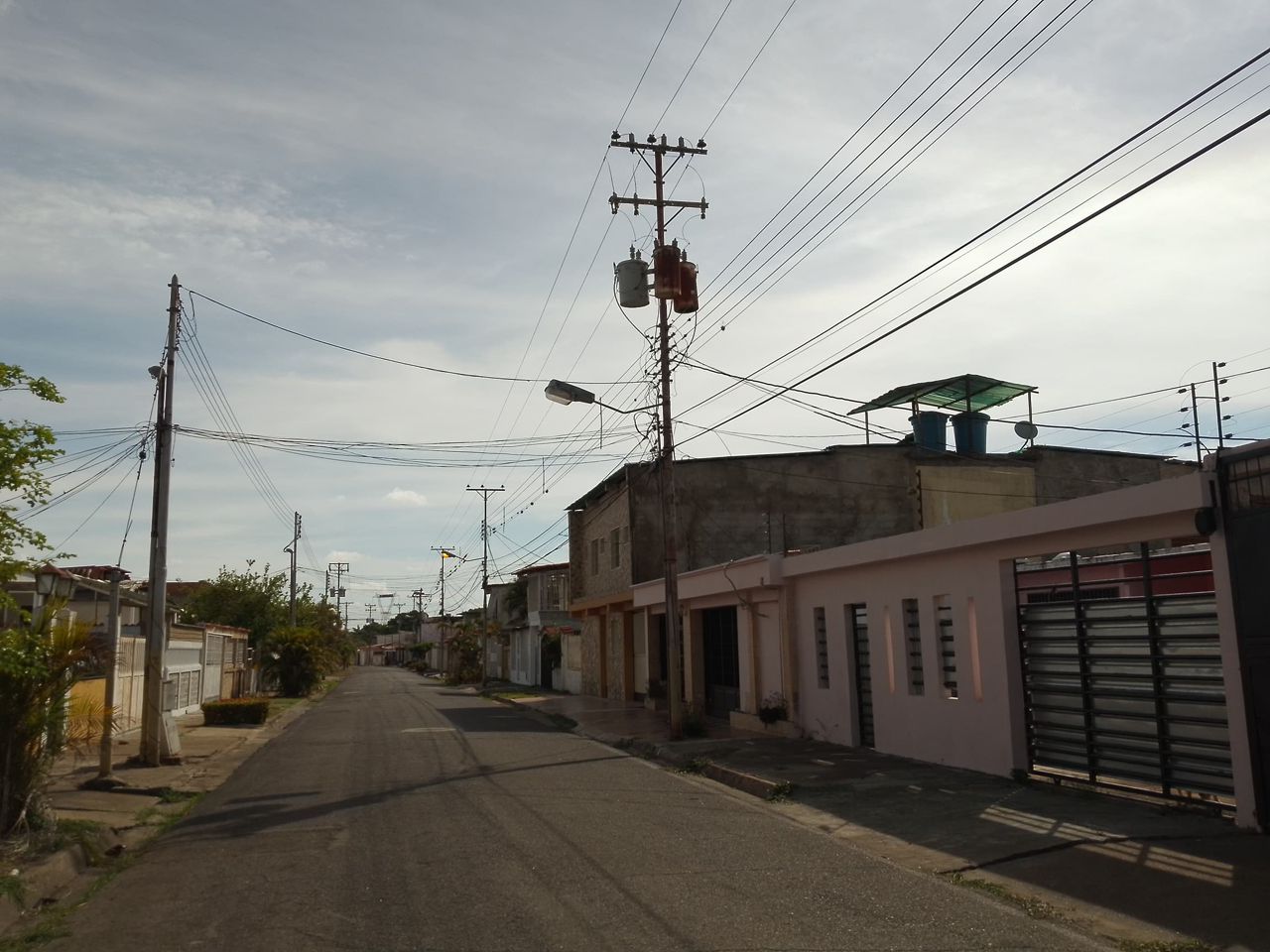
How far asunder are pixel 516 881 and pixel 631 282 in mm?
A: 13396

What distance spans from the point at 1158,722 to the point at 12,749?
11.0 metres

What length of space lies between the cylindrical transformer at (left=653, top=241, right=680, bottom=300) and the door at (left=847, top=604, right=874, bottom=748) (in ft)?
22.0

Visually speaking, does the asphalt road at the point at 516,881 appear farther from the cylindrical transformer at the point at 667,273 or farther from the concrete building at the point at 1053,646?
the cylindrical transformer at the point at 667,273

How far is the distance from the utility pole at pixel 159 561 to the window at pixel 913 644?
461 inches

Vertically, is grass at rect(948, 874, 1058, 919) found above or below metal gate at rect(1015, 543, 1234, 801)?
below

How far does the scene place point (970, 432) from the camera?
30.7 meters

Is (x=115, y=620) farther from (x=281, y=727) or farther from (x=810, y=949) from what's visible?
(x=810, y=949)

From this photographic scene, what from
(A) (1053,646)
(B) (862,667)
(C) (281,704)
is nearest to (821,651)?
(B) (862,667)

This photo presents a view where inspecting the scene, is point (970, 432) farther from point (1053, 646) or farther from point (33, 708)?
point (33, 708)

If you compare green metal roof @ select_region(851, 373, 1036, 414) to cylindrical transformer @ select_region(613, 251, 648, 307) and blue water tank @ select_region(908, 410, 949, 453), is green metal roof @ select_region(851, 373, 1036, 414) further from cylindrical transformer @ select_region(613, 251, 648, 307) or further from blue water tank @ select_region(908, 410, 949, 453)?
cylindrical transformer @ select_region(613, 251, 648, 307)

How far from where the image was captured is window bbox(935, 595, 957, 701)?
47.4 feet

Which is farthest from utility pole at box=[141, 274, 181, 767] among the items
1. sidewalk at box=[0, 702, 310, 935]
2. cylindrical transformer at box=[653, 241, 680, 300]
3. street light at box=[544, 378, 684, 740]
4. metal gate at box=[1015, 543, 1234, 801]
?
metal gate at box=[1015, 543, 1234, 801]

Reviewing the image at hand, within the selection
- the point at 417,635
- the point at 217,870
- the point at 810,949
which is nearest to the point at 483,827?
the point at 217,870

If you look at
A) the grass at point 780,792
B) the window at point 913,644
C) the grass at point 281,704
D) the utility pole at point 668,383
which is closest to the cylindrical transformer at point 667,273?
the utility pole at point 668,383
